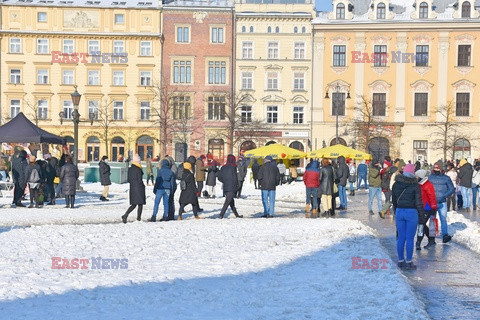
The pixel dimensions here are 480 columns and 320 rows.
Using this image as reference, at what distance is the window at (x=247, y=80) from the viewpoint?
191 feet

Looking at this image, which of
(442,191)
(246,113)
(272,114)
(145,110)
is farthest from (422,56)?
(442,191)

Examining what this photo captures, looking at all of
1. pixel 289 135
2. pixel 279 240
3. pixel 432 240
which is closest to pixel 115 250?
pixel 279 240

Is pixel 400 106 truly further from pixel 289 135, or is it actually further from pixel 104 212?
pixel 104 212

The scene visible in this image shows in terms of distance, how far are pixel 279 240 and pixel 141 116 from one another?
4556 centimetres

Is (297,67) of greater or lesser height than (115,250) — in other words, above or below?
above

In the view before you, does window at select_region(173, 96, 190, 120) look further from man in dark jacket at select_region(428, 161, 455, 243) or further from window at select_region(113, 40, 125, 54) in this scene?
man in dark jacket at select_region(428, 161, 455, 243)

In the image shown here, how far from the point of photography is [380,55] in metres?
56.5

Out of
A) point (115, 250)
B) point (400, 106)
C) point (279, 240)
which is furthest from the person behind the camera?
point (400, 106)

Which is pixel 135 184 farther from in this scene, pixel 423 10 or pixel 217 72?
pixel 423 10

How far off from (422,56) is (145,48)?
21.8m

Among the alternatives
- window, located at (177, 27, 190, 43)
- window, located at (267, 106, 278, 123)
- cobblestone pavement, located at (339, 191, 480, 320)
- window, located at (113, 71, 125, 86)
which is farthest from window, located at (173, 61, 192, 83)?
cobblestone pavement, located at (339, 191, 480, 320)

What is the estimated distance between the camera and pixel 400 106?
5638 centimetres

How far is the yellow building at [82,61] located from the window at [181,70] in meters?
1.43

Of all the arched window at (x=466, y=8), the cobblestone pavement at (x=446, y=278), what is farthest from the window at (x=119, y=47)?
the cobblestone pavement at (x=446, y=278)
